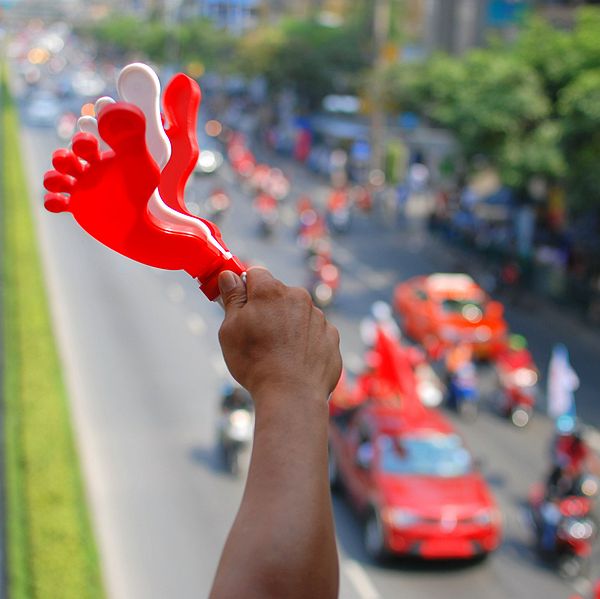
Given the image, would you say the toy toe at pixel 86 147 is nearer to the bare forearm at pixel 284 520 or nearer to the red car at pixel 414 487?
the bare forearm at pixel 284 520

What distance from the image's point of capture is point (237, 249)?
100 feet

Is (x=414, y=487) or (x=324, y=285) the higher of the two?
(x=414, y=487)

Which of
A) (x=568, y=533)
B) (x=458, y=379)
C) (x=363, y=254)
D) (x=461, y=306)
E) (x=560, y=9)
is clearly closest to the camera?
(x=568, y=533)

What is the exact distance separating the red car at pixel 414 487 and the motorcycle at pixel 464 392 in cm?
377

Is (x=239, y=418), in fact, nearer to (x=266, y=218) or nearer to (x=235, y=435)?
(x=235, y=435)

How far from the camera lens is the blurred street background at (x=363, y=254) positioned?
12.2 meters

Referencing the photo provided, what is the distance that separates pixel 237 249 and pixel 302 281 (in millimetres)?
4901

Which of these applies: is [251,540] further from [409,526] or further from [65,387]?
[65,387]

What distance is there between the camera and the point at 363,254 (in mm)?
30500

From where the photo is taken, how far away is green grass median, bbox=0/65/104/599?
9617 millimetres

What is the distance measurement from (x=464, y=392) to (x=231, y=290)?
14.3 metres

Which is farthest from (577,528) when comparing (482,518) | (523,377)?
(523,377)

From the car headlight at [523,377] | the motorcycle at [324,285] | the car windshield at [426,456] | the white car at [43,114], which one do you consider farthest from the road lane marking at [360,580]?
the white car at [43,114]

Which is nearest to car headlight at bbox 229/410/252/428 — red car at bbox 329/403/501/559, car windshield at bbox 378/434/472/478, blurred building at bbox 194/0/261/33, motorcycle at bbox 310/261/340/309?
red car at bbox 329/403/501/559
